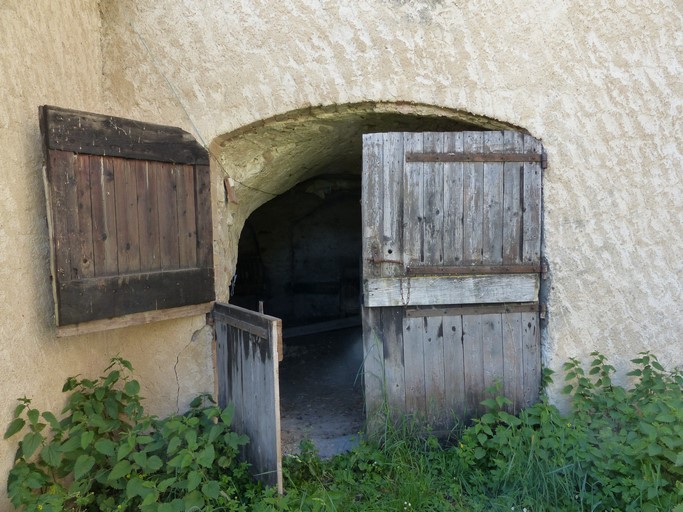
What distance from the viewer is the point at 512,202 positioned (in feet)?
11.3

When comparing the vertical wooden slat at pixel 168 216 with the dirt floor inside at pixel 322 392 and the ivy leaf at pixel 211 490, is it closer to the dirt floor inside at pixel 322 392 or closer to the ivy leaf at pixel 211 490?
the ivy leaf at pixel 211 490

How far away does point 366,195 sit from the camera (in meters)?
3.42

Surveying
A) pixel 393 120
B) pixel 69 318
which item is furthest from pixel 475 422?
pixel 69 318

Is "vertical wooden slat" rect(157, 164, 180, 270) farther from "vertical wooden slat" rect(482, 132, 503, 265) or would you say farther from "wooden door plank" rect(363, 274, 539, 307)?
"vertical wooden slat" rect(482, 132, 503, 265)

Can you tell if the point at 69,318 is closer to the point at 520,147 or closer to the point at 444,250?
the point at 444,250

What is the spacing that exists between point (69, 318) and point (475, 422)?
256cm

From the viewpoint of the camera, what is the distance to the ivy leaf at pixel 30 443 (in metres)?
2.42

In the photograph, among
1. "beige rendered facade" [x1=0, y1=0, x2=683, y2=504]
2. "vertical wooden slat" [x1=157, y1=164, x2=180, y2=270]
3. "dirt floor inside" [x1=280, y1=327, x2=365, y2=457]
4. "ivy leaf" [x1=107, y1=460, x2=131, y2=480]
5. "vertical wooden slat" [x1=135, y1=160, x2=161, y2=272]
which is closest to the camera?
"ivy leaf" [x1=107, y1=460, x2=131, y2=480]

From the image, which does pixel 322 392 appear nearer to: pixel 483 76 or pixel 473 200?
pixel 473 200

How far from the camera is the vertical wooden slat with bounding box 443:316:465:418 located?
3.52 metres

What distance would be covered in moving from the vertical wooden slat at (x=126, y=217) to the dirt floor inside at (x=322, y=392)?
1.73 metres

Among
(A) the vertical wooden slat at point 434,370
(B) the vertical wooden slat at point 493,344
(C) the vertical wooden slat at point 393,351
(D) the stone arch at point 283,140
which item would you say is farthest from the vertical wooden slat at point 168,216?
(B) the vertical wooden slat at point 493,344

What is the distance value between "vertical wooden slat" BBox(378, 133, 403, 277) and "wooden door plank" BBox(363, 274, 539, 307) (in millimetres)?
186

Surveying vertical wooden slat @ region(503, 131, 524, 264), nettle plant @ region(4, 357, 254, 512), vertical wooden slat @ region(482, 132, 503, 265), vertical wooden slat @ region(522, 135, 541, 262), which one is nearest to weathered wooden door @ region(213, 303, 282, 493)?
nettle plant @ region(4, 357, 254, 512)
